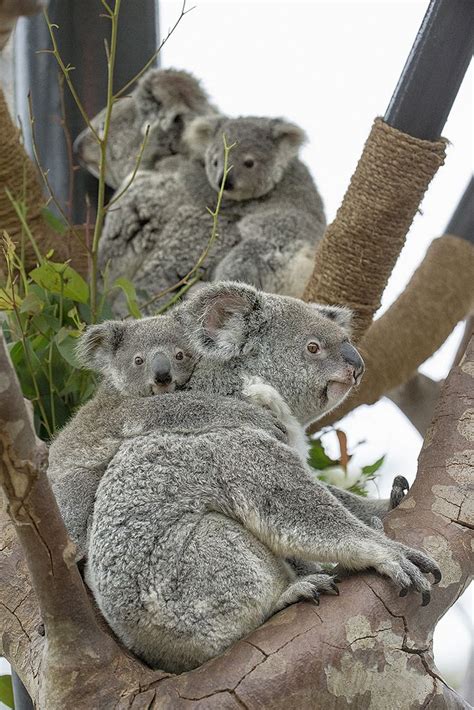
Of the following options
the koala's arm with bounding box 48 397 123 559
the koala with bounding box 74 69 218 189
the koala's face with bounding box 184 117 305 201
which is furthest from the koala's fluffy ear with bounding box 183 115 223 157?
the koala's arm with bounding box 48 397 123 559

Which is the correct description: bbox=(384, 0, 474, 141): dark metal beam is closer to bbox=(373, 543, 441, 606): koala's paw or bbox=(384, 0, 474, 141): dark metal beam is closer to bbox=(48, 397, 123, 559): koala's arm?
bbox=(48, 397, 123, 559): koala's arm

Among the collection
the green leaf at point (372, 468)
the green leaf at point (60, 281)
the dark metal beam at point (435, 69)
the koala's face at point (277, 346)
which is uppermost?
the dark metal beam at point (435, 69)

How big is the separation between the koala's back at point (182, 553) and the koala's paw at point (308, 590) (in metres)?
0.03

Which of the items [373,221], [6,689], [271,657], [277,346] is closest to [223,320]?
[277,346]

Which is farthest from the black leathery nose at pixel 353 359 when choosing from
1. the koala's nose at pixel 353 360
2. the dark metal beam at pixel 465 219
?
the dark metal beam at pixel 465 219

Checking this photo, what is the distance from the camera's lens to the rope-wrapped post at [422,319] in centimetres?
422

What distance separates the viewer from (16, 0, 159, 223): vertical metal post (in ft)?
15.6

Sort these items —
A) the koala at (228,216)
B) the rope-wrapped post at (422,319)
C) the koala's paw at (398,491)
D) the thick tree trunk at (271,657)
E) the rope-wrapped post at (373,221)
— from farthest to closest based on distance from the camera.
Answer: the koala at (228,216)
the rope-wrapped post at (422,319)
the rope-wrapped post at (373,221)
the koala's paw at (398,491)
the thick tree trunk at (271,657)

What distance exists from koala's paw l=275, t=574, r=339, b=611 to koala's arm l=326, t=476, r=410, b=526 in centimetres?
51

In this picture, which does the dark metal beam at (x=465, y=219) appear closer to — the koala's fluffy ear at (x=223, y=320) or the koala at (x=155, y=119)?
the koala at (x=155, y=119)

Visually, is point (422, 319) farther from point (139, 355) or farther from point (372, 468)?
point (139, 355)

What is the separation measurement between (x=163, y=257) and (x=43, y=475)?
3.08 meters

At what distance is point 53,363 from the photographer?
321cm

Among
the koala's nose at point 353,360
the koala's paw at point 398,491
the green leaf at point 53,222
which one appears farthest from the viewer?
the green leaf at point 53,222
